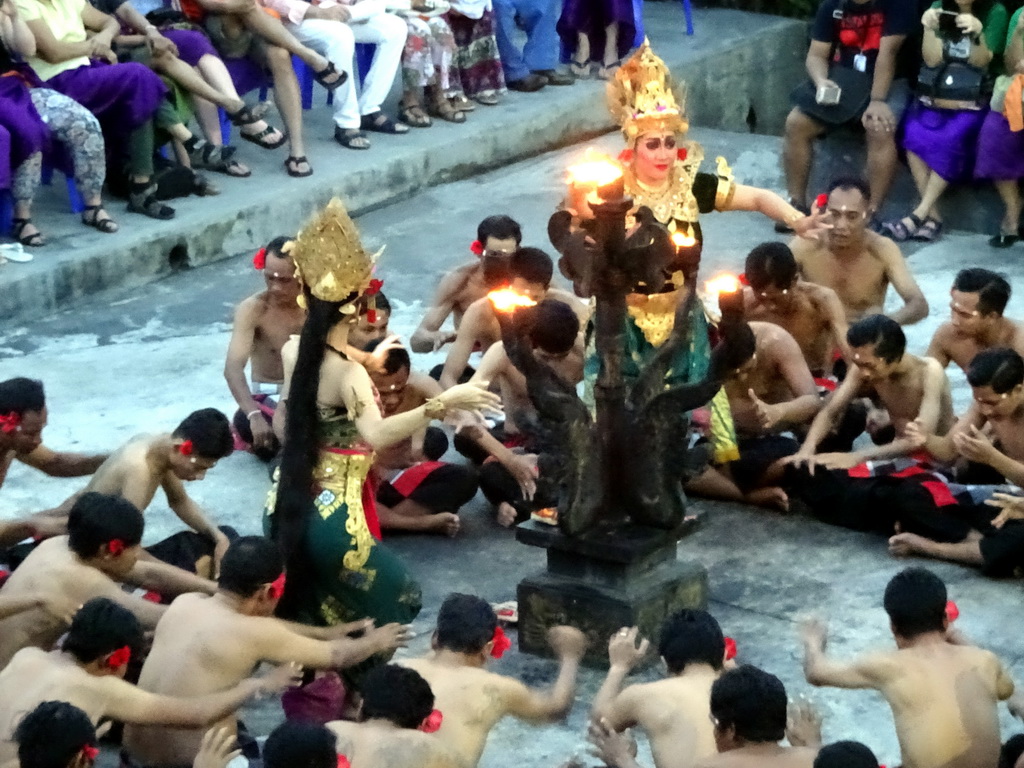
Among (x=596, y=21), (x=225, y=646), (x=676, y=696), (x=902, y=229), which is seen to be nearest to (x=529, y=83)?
(x=596, y=21)

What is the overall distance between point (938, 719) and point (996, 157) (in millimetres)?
5507

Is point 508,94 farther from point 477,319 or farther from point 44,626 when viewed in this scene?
point 44,626

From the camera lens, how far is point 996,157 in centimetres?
935

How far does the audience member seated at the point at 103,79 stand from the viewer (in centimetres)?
859

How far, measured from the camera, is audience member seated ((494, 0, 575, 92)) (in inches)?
428

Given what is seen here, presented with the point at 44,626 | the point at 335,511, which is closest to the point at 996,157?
the point at 335,511

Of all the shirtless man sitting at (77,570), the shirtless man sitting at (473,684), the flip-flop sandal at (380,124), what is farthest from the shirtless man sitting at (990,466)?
the flip-flop sandal at (380,124)

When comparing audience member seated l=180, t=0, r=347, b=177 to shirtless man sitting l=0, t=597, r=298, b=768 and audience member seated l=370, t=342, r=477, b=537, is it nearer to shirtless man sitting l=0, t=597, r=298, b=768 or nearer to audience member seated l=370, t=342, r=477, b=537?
audience member seated l=370, t=342, r=477, b=537

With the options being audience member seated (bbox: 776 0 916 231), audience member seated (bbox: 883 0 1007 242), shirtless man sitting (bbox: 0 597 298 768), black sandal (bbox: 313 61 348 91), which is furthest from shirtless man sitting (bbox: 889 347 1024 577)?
black sandal (bbox: 313 61 348 91)

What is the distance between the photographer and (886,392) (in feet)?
21.1

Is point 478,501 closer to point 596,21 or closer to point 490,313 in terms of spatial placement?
point 490,313

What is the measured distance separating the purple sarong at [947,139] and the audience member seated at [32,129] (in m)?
4.03

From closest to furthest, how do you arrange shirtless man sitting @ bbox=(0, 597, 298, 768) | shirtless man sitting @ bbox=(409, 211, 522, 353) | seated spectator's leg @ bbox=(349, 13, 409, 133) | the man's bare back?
the man's bare back < shirtless man sitting @ bbox=(0, 597, 298, 768) < shirtless man sitting @ bbox=(409, 211, 522, 353) < seated spectator's leg @ bbox=(349, 13, 409, 133)

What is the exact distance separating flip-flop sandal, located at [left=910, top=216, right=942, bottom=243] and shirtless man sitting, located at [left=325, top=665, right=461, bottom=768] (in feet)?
19.2
